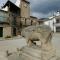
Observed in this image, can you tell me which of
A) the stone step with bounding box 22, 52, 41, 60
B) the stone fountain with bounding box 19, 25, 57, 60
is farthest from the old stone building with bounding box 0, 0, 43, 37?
the stone fountain with bounding box 19, 25, 57, 60

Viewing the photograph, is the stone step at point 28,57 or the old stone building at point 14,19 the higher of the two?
the old stone building at point 14,19

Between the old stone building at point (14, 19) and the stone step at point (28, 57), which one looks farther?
the old stone building at point (14, 19)

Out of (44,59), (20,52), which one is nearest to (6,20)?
(20,52)

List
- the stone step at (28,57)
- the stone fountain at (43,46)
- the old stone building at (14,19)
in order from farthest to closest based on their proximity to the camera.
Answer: the old stone building at (14,19) → the stone step at (28,57) → the stone fountain at (43,46)

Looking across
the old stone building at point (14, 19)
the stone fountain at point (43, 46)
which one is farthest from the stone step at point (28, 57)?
the old stone building at point (14, 19)

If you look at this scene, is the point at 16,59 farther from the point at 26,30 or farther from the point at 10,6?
the point at 10,6

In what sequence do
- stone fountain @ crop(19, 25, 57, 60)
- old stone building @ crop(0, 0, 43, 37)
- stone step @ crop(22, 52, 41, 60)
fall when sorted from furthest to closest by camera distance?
old stone building @ crop(0, 0, 43, 37)
stone step @ crop(22, 52, 41, 60)
stone fountain @ crop(19, 25, 57, 60)

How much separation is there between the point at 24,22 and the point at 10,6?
4512 mm

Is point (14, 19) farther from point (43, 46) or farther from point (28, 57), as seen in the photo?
point (43, 46)

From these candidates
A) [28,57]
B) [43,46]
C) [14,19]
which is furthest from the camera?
[14,19]

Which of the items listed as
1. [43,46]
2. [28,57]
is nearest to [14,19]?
[28,57]

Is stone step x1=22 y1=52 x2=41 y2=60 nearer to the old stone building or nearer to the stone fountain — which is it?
the stone fountain

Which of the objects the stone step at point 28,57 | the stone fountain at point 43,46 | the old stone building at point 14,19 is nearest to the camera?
the stone fountain at point 43,46

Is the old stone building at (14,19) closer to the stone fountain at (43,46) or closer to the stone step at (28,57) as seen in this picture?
the stone step at (28,57)
